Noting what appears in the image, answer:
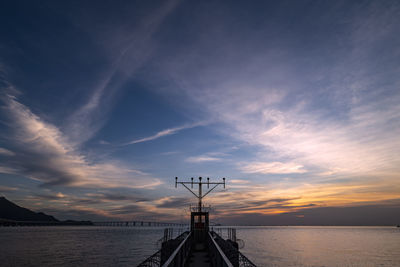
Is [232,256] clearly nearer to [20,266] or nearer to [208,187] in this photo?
[208,187]

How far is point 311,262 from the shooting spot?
45844 millimetres

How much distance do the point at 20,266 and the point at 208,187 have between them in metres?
29.7

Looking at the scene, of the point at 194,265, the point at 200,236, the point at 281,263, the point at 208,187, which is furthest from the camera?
the point at 281,263

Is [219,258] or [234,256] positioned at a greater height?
[219,258]

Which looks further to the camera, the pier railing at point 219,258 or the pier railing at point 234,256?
the pier railing at point 234,256

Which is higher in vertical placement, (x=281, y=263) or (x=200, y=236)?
(x=200, y=236)

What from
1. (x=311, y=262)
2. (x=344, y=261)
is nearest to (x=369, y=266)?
(x=344, y=261)

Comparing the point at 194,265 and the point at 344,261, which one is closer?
the point at 194,265

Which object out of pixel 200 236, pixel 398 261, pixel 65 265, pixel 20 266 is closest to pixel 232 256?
pixel 200 236

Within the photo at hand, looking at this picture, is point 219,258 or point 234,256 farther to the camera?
point 234,256

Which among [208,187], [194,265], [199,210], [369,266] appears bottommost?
[369,266]

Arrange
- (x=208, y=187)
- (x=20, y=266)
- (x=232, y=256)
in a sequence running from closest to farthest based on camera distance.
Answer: (x=232, y=256) → (x=20, y=266) → (x=208, y=187)

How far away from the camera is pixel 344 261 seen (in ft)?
155

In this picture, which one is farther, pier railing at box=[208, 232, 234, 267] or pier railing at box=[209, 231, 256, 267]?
pier railing at box=[209, 231, 256, 267]
